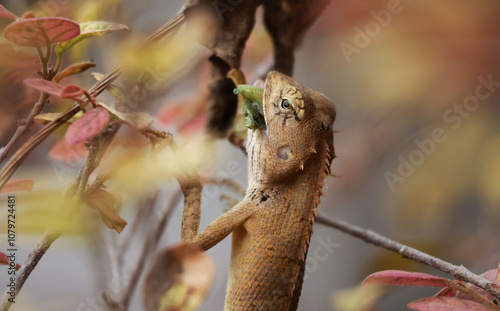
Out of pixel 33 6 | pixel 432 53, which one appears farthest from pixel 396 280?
pixel 432 53

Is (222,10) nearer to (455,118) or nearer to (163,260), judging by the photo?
(163,260)

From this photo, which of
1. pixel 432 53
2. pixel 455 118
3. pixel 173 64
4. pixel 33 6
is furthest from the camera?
pixel 455 118

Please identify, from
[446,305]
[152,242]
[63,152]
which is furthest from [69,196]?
[446,305]

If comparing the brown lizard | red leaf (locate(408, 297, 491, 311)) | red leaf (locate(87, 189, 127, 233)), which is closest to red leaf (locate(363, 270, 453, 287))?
red leaf (locate(408, 297, 491, 311))

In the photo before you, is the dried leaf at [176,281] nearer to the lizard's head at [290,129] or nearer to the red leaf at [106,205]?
the red leaf at [106,205]

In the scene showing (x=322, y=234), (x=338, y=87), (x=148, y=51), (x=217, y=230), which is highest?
(x=148, y=51)

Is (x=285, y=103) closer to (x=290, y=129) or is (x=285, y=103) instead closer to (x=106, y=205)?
(x=290, y=129)

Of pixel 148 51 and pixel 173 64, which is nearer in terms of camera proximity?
pixel 148 51
